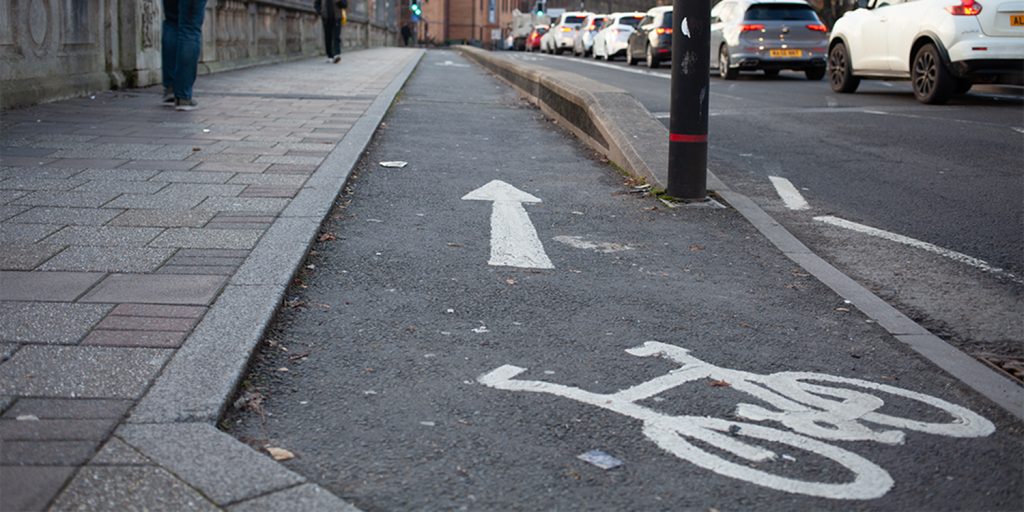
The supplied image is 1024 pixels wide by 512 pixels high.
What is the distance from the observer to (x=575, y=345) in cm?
423

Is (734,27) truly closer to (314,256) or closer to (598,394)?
(314,256)

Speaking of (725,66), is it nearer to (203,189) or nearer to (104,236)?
(203,189)

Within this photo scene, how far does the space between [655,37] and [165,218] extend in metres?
22.6

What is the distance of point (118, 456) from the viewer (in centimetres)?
285

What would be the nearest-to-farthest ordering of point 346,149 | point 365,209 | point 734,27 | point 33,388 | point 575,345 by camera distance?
point 33,388
point 575,345
point 365,209
point 346,149
point 734,27

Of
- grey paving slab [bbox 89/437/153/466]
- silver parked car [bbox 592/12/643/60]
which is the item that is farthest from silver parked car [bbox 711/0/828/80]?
grey paving slab [bbox 89/437/153/466]

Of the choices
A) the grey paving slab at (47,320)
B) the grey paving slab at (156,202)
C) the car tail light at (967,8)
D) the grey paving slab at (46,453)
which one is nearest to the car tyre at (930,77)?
the car tail light at (967,8)

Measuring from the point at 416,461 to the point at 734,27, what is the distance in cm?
2014

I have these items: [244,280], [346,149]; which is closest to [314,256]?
[244,280]

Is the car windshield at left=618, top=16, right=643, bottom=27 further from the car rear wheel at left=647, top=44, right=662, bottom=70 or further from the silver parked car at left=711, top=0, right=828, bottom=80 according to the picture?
the silver parked car at left=711, top=0, right=828, bottom=80

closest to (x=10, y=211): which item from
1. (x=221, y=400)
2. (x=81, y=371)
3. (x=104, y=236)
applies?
(x=104, y=236)

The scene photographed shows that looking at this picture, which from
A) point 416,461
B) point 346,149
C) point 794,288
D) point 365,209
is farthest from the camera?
point 346,149

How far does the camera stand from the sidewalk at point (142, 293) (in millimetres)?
2777

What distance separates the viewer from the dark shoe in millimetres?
11695
